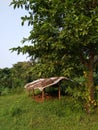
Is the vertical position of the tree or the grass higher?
the tree

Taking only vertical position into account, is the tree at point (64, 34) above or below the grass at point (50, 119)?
above

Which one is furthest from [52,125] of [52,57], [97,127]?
[52,57]

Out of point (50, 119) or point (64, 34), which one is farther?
point (50, 119)

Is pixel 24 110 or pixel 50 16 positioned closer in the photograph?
pixel 50 16

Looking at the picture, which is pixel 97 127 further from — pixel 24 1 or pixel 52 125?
pixel 24 1

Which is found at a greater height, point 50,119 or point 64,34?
point 64,34

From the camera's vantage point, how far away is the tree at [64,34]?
44.4ft

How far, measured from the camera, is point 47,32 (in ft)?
47.0

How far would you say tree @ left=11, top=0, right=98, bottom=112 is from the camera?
13539 millimetres

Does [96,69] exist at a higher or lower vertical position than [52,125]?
higher

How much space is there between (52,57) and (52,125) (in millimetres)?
3221

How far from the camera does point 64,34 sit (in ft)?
44.3

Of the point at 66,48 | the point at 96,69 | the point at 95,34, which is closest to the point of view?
the point at 95,34

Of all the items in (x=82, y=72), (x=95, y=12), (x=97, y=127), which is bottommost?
(x=97, y=127)
